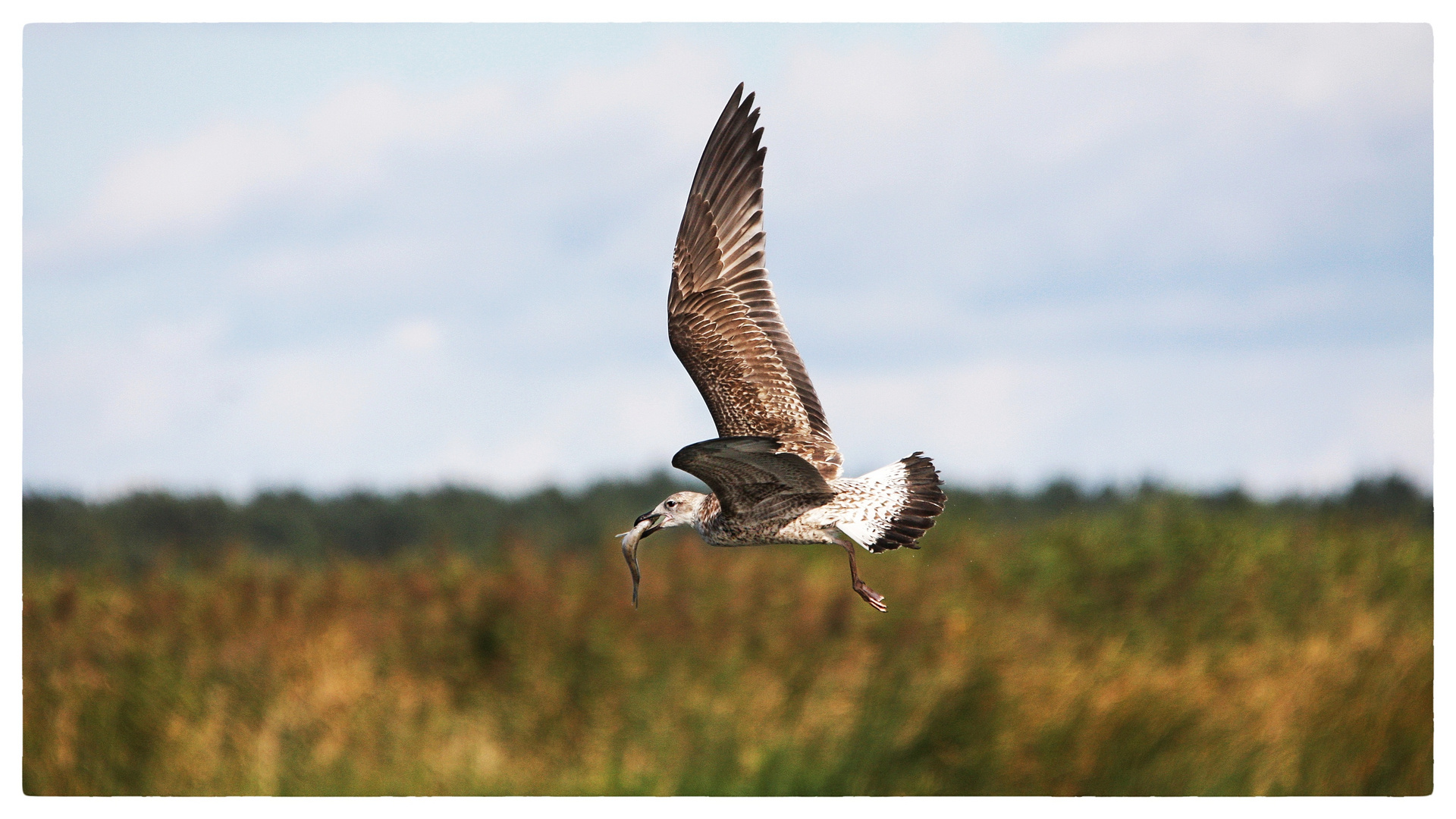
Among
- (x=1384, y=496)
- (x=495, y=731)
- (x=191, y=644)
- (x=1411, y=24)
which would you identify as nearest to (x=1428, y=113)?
(x=1411, y=24)

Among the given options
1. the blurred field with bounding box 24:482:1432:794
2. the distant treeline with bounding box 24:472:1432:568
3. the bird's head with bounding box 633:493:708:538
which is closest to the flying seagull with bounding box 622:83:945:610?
the bird's head with bounding box 633:493:708:538

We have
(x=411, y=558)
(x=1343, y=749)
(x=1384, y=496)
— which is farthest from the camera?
(x=411, y=558)

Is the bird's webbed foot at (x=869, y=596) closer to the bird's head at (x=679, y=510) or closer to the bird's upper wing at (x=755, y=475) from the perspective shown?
the bird's upper wing at (x=755, y=475)

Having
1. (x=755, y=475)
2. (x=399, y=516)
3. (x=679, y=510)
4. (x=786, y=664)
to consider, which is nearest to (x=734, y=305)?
(x=679, y=510)

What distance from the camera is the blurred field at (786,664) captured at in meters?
5.77

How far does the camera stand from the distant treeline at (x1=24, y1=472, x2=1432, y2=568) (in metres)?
7.05

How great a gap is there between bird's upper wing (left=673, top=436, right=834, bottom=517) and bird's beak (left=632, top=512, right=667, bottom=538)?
151 millimetres

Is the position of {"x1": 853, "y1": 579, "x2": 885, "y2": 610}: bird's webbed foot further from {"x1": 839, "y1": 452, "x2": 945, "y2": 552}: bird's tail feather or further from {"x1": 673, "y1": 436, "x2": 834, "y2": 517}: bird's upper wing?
{"x1": 673, "y1": 436, "x2": 834, "y2": 517}: bird's upper wing

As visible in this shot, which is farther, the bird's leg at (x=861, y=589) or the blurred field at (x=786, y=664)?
the blurred field at (x=786, y=664)

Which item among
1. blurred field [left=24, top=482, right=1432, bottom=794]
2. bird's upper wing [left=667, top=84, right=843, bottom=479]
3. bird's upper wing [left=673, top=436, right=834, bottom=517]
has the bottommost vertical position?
blurred field [left=24, top=482, right=1432, bottom=794]

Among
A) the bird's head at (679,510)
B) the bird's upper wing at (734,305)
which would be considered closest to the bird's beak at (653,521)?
the bird's head at (679,510)

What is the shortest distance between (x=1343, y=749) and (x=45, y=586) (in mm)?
6611

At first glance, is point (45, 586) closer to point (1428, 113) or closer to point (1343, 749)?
point (1343, 749)

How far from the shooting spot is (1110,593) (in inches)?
285
